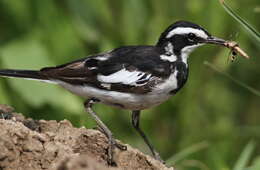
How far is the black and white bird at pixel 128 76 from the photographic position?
6.19 m

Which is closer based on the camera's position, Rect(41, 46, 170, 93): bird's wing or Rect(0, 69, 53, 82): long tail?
Rect(41, 46, 170, 93): bird's wing

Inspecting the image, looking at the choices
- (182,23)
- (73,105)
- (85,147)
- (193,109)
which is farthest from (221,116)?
(85,147)

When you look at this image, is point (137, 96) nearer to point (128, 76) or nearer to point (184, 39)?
point (128, 76)

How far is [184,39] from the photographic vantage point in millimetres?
6535

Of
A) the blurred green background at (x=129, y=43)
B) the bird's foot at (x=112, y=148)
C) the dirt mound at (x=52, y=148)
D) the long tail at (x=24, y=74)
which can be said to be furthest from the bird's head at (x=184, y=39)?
the blurred green background at (x=129, y=43)

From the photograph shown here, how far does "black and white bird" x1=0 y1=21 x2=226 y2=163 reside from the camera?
6188 millimetres

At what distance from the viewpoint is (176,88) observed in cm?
626

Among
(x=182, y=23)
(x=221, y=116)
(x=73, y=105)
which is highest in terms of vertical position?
(x=182, y=23)

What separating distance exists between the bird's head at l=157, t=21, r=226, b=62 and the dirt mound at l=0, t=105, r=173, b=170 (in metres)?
1.34

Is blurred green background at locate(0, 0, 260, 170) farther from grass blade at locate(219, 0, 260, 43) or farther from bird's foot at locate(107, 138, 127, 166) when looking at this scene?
grass blade at locate(219, 0, 260, 43)

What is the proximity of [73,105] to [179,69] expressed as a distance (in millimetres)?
2770

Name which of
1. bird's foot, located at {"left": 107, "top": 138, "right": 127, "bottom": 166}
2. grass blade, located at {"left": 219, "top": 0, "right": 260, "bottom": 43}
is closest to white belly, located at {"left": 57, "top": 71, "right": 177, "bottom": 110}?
bird's foot, located at {"left": 107, "top": 138, "right": 127, "bottom": 166}

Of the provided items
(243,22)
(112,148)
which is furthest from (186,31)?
(112,148)

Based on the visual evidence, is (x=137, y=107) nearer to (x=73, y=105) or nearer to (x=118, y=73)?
(x=118, y=73)
